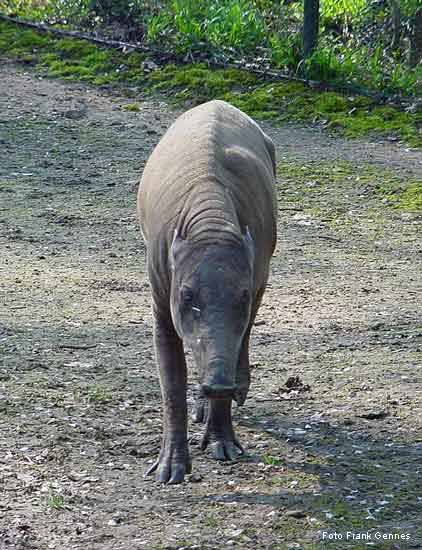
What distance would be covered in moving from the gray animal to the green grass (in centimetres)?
571

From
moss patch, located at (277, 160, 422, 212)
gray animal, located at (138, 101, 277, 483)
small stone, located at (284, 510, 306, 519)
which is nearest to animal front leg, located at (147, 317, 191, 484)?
gray animal, located at (138, 101, 277, 483)

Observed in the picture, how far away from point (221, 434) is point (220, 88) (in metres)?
7.35

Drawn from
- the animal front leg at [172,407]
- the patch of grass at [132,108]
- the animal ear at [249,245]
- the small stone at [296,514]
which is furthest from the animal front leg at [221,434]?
the patch of grass at [132,108]

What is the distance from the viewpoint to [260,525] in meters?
4.94

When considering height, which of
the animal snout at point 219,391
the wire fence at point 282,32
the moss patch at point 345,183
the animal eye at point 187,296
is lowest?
the moss patch at point 345,183

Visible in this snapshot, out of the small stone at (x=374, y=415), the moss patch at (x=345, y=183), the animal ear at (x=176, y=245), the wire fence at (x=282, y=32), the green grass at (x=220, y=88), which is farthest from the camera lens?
the wire fence at (x=282, y=32)

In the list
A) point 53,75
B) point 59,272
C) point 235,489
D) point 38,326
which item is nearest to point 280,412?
point 235,489

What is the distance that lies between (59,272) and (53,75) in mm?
5342

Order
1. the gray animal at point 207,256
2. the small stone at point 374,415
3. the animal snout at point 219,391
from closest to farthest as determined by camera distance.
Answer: the animal snout at point 219,391 → the gray animal at point 207,256 → the small stone at point 374,415

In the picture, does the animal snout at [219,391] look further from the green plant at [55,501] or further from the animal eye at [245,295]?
the green plant at [55,501]

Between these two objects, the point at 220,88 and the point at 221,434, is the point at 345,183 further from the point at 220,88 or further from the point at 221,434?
the point at 221,434

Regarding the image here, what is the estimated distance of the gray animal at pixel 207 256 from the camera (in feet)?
15.4

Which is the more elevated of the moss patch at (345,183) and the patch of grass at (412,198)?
the patch of grass at (412,198)

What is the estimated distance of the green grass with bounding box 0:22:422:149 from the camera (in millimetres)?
12156
